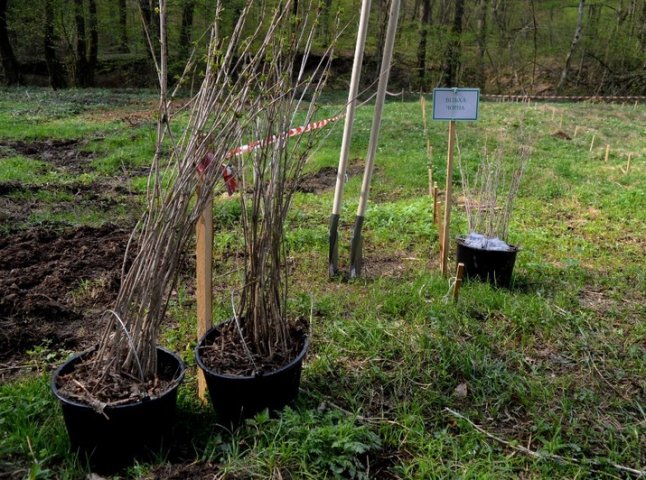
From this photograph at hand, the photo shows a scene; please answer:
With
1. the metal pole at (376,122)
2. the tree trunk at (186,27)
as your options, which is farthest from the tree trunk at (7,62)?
the metal pole at (376,122)

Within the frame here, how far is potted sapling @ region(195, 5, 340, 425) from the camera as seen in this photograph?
7.57 ft

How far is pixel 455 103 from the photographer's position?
400 cm

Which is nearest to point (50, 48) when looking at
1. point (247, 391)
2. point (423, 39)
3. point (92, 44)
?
point (92, 44)

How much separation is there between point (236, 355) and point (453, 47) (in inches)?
1186

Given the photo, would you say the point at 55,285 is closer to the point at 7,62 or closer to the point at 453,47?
the point at 7,62

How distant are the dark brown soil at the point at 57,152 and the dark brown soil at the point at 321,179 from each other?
3.36 m

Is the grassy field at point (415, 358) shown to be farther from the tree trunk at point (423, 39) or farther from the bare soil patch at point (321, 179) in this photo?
the tree trunk at point (423, 39)

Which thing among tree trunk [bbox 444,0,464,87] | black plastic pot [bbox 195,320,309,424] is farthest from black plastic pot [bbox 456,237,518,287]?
tree trunk [bbox 444,0,464,87]

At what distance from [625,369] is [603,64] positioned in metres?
31.5

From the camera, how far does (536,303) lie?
12.0ft

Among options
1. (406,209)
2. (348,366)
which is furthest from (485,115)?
(348,366)

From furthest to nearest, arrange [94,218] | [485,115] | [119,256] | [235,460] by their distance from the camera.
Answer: [485,115], [94,218], [119,256], [235,460]

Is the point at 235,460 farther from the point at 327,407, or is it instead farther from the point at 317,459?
the point at 327,407

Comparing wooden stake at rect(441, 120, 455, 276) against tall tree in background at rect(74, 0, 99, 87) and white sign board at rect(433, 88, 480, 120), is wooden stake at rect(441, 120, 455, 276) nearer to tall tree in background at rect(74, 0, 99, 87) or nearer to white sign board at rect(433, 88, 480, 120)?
white sign board at rect(433, 88, 480, 120)
